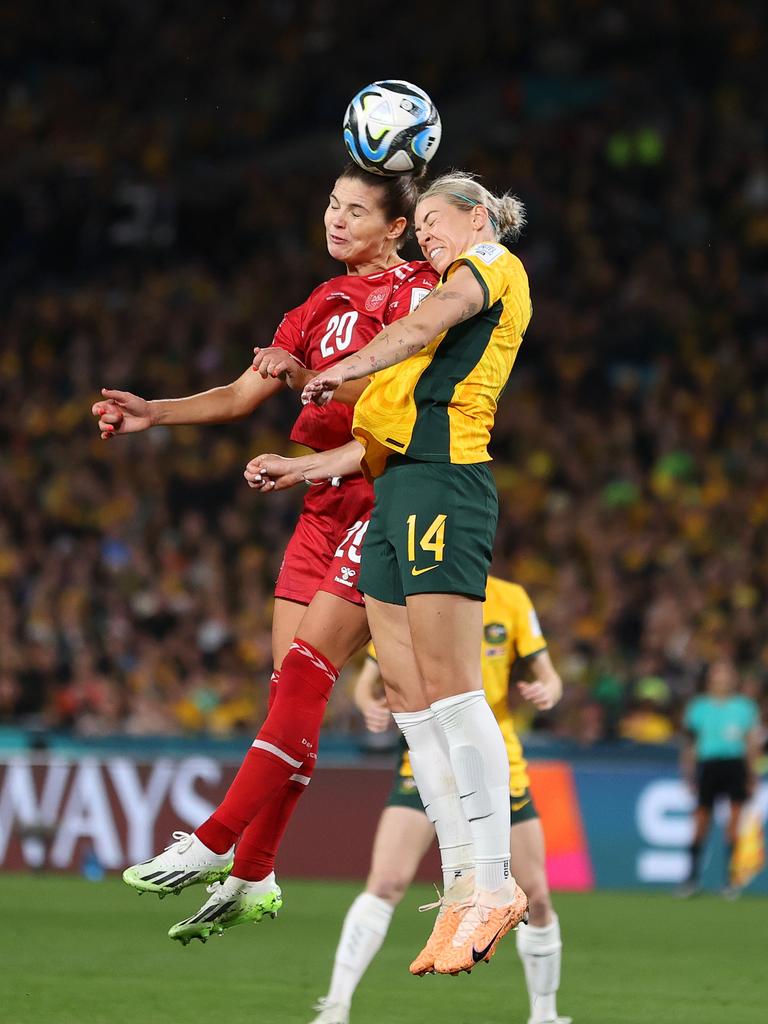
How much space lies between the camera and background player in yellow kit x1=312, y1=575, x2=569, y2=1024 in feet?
26.0

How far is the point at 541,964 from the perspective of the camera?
8.19 meters

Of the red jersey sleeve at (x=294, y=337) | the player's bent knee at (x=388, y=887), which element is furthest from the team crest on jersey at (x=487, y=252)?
the player's bent knee at (x=388, y=887)

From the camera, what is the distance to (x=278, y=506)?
19.6 meters

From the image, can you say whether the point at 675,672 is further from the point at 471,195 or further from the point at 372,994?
the point at 471,195

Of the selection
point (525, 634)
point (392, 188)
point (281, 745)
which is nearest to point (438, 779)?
point (281, 745)

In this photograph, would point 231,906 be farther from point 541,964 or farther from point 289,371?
point 541,964

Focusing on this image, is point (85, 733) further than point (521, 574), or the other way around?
point (521, 574)

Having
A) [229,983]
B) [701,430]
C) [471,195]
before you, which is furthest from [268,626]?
[471,195]

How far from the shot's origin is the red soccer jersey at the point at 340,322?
6207mm

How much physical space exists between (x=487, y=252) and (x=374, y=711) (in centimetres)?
368

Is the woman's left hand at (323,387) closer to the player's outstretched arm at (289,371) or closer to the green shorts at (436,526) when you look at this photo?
the green shorts at (436,526)

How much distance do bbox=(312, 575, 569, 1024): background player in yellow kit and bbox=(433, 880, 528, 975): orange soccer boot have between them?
2004mm

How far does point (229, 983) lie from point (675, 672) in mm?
7849

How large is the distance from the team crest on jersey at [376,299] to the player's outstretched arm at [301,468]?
1.57ft
